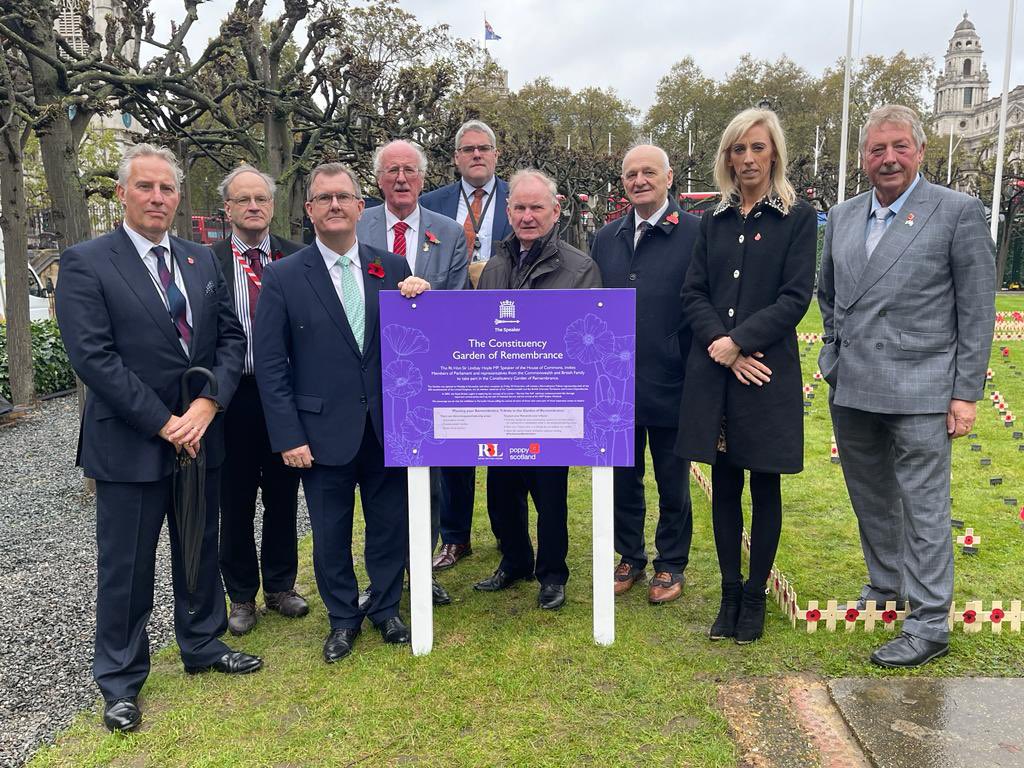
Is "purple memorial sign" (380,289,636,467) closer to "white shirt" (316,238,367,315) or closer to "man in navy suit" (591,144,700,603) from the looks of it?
"white shirt" (316,238,367,315)

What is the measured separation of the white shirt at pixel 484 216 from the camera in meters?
5.05

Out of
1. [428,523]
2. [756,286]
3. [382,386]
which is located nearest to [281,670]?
[428,523]

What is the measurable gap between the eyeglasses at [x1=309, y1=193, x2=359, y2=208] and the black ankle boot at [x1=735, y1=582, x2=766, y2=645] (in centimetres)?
265

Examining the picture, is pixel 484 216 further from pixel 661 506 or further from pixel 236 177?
pixel 661 506

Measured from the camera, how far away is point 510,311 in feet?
11.9

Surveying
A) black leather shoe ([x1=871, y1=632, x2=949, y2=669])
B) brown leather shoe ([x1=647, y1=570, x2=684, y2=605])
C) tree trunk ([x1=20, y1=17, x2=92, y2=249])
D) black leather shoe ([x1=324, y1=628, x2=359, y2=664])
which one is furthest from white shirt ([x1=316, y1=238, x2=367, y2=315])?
tree trunk ([x1=20, y1=17, x2=92, y2=249])

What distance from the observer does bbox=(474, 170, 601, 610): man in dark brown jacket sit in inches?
157

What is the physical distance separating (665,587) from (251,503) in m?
2.29

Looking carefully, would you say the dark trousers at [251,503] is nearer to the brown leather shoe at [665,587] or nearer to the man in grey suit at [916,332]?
the brown leather shoe at [665,587]

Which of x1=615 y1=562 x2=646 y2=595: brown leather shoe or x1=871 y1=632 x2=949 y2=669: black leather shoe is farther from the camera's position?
x1=615 y1=562 x2=646 y2=595: brown leather shoe

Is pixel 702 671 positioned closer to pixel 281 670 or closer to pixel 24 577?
pixel 281 670

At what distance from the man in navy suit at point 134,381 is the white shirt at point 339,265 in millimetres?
551

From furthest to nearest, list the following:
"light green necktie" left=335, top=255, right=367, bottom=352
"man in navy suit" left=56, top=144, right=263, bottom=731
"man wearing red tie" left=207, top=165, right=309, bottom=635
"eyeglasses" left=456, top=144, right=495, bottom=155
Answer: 1. "eyeglasses" left=456, top=144, right=495, bottom=155
2. "man wearing red tie" left=207, top=165, right=309, bottom=635
3. "light green necktie" left=335, top=255, right=367, bottom=352
4. "man in navy suit" left=56, top=144, right=263, bottom=731

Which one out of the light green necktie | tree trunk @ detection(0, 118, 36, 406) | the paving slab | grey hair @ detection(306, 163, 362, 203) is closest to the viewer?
the paving slab
